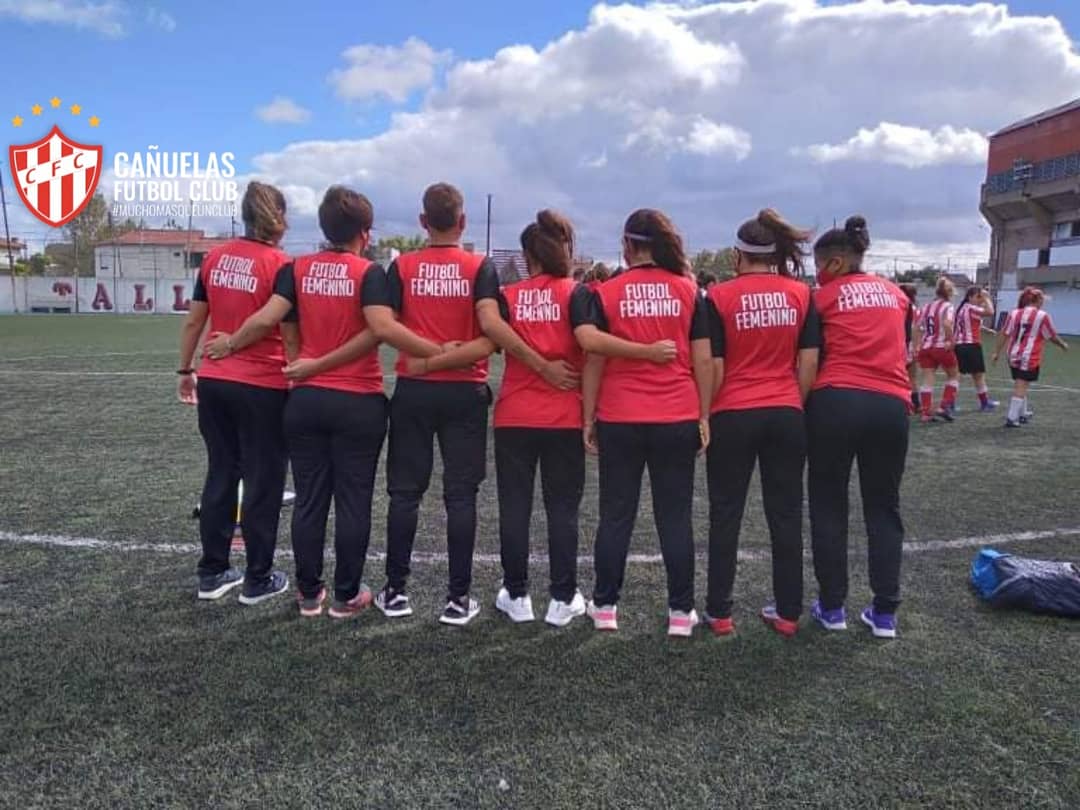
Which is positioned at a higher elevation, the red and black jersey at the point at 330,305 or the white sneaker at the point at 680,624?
the red and black jersey at the point at 330,305

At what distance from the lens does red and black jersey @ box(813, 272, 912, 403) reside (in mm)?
3803

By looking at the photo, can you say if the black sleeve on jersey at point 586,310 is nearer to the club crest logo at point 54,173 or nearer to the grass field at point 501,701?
the grass field at point 501,701

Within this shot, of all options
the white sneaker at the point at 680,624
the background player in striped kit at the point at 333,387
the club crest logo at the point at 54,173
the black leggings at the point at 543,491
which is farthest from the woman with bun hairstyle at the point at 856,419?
the club crest logo at the point at 54,173

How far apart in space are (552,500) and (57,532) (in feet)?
11.6

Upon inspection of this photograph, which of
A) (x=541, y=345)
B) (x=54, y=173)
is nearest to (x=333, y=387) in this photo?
(x=541, y=345)

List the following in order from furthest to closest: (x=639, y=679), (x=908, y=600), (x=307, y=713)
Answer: (x=908, y=600)
(x=639, y=679)
(x=307, y=713)

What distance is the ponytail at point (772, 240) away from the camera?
373cm

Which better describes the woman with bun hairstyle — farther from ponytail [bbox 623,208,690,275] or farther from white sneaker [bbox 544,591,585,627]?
white sneaker [bbox 544,591,585,627]

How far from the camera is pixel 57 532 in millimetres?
5238

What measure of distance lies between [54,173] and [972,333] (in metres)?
39.4

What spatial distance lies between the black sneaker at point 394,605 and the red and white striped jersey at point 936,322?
379 inches

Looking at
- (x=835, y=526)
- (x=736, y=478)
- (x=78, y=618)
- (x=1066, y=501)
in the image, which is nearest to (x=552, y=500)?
(x=736, y=478)

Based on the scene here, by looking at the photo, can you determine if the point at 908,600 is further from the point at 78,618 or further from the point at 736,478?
the point at 78,618

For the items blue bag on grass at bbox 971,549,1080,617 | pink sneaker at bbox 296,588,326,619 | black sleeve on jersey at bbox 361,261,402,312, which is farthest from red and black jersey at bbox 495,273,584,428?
blue bag on grass at bbox 971,549,1080,617
